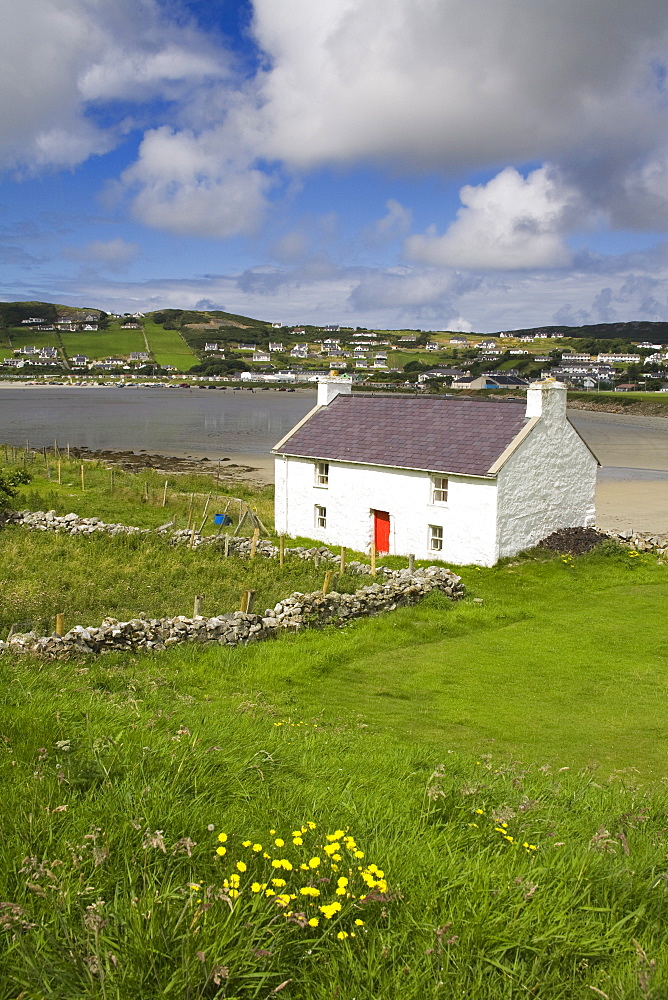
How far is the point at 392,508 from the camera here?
88.5 ft

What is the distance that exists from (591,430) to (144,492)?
74.4m

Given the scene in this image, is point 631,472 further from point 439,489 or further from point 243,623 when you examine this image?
point 243,623

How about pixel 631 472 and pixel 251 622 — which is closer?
pixel 251 622

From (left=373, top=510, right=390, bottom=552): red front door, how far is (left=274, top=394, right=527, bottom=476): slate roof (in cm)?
207

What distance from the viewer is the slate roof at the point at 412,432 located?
25.5m

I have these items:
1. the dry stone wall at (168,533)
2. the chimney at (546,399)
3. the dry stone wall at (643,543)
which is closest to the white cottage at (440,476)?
the chimney at (546,399)

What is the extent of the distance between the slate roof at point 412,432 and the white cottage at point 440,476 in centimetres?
5

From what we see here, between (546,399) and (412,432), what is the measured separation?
17.4 ft

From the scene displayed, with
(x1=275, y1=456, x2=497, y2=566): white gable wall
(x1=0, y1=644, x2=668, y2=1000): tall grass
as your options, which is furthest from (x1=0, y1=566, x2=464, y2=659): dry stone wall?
(x1=0, y1=644, x2=668, y2=1000): tall grass

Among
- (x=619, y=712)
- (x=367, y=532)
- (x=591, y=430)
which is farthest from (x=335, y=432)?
(x=591, y=430)

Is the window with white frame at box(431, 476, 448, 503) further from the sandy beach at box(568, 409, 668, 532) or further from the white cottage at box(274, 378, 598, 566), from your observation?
the sandy beach at box(568, 409, 668, 532)

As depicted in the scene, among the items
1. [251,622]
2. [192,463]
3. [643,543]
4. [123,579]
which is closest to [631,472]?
[643,543]

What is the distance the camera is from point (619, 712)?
1266cm

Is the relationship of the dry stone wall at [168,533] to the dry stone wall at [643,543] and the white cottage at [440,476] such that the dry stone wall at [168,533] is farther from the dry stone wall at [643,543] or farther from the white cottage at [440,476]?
A: the dry stone wall at [643,543]
